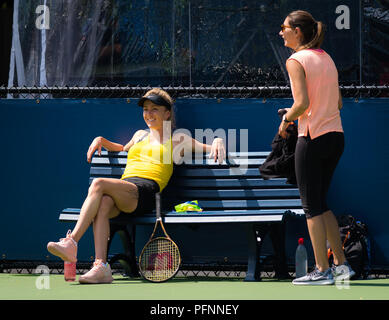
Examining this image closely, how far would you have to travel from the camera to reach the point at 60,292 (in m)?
5.74

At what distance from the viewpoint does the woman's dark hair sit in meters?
6.12

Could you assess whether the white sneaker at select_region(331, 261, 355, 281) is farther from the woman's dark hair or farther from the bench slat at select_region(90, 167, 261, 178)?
the woman's dark hair

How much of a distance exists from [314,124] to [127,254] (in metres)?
1.97

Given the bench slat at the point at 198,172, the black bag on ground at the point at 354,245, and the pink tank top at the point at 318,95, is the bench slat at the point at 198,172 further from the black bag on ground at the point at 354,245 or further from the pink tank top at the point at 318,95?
the pink tank top at the point at 318,95

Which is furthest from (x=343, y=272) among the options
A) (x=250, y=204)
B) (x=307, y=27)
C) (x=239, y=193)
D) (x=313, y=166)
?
(x=307, y=27)

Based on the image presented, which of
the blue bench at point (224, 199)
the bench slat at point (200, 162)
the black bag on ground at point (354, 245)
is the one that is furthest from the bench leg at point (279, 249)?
the bench slat at point (200, 162)

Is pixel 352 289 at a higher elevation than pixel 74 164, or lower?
lower

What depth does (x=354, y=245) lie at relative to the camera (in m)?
6.66

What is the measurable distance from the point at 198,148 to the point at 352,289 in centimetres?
191

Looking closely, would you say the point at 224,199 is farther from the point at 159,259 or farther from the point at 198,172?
the point at 159,259

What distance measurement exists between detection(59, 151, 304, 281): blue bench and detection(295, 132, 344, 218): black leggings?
47 centimetres
